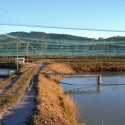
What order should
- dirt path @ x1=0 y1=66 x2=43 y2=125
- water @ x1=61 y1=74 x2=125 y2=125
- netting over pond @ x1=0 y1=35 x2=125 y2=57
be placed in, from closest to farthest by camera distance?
dirt path @ x1=0 y1=66 x2=43 y2=125 < water @ x1=61 y1=74 x2=125 y2=125 < netting over pond @ x1=0 y1=35 x2=125 y2=57

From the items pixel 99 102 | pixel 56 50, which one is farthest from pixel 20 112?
pixel 56 50

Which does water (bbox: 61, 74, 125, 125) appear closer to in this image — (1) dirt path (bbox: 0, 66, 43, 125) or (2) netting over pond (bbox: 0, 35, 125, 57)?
(1) dirt path (bbox: 0, 66, 43, 125)

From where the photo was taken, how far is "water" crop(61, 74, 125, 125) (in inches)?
554

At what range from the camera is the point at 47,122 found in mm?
10008

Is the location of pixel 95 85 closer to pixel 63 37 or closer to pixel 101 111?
pixel 101 111

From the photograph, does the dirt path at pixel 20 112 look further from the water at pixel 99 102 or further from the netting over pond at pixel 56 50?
the netting over pond at pixel 56 50

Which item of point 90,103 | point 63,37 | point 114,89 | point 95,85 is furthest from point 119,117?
point 63,37

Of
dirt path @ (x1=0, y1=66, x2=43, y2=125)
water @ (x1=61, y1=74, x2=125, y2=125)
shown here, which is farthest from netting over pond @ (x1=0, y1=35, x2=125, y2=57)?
dirt path @ (x1=0, y1=66, x2=43, y2=125)

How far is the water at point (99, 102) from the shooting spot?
46.1ft

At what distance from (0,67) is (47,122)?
3132cm

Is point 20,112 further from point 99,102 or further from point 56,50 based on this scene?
point 56,50

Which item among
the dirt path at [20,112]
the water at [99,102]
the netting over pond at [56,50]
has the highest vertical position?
the netting over pond at [56,50]

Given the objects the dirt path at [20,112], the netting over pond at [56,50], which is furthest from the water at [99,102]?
the netting over pond at [56,50]

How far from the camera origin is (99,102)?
18531 millimetres
